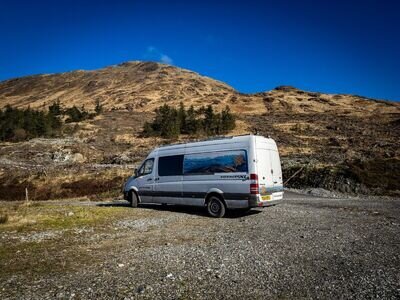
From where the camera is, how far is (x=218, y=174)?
1391cm

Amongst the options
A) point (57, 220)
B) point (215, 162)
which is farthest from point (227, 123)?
point (57, 220)

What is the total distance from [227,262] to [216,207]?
658 centimetres

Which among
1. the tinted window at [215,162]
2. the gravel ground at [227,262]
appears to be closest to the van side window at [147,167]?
the tinted window at [215,162]

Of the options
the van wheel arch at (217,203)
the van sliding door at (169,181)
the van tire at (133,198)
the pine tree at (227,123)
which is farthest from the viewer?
the pine tree at (227,123)

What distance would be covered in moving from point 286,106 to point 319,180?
8010cm

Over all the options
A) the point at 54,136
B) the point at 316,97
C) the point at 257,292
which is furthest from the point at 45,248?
the point at 316,97

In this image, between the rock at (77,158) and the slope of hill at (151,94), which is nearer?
the rock at (77,158)

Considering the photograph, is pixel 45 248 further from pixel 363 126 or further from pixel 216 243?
pixel 363 126

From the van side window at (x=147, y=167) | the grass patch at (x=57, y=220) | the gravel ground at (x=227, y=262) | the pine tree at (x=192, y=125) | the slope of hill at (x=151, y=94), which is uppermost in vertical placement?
the slope of hill at (x=151, y=94)

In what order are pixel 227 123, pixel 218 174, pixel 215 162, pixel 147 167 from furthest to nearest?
1. pixel 227 123
2. pixel 147 167
3. pixel 215 162
4. pixel 218 174

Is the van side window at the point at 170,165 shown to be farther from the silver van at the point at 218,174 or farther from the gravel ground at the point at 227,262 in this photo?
the gravel ground at the point at 227,262

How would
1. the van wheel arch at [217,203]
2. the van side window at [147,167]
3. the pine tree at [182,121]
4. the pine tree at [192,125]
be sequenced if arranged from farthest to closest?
the pine tree at [182,121]
the pine tree at [192,125]
the van side window at [147,167]
the van wheel arch at [217,203]

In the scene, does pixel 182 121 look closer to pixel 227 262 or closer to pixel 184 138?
pixel 184 138

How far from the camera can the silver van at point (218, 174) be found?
13.1 meters
